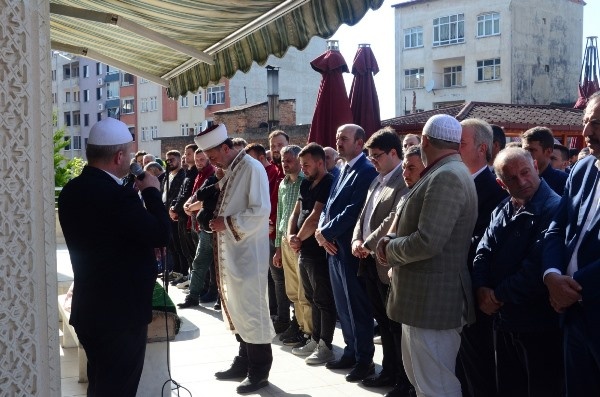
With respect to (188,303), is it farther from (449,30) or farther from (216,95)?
(216,95)

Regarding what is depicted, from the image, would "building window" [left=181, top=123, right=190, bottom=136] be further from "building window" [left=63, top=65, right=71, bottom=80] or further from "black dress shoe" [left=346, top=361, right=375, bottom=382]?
"black dress shoe" [left=346, top=361, right=375, bottom=382]

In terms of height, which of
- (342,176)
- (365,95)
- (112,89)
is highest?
(112,89)

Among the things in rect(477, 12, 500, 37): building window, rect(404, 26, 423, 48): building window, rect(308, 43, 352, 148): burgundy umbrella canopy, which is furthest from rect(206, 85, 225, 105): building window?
rect(308, 43, 352, 148): burgundy umbrella canopy

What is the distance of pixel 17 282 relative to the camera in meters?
3.03

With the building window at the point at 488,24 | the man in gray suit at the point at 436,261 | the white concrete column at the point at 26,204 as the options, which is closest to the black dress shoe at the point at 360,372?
the man in gray suit at the point at 436,261

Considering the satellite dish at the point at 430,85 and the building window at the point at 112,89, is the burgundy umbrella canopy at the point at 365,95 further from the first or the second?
the building window at the point at 112,89

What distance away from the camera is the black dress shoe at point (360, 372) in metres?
6.06

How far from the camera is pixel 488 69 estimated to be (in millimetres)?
46906

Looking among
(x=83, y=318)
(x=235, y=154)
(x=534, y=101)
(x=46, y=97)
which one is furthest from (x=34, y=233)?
(x=534, y=101)

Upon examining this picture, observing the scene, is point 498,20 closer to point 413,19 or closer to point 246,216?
point 413,19

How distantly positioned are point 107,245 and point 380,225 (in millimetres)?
2317

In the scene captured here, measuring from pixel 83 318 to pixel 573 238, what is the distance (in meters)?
2.52

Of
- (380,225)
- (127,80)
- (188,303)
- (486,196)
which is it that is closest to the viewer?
(486,196)

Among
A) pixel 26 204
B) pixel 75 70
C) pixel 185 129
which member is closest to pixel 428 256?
pixel 26 204
